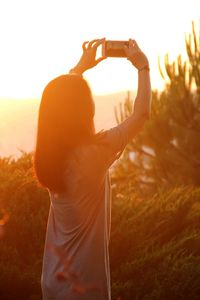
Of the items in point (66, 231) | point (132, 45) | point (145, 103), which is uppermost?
point (132, 45)

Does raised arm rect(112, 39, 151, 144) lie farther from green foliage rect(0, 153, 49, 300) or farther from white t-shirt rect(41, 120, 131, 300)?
green foliage rect(0, 153, 49, 300)

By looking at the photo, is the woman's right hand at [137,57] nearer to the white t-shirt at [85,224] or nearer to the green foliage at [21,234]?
the white t-shirt at [85,224]

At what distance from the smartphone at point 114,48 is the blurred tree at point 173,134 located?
14681 millimetres

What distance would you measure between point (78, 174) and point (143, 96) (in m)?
0.38

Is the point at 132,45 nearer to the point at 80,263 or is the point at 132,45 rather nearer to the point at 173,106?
the point at 80,263

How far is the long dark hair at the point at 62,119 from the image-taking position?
2223 mm

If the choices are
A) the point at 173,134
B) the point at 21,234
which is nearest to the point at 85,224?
the point at 21,234

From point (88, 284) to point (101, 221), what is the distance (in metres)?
Answer: 0.24

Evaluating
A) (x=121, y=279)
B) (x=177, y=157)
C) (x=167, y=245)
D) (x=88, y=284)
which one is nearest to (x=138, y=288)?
(x=121, y=279)

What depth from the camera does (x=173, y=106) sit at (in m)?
17.9

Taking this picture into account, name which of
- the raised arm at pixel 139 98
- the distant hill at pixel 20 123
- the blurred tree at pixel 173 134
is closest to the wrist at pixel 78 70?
the raised arm at pixel 139 98

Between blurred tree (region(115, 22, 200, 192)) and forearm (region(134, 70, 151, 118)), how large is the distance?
14828 mm

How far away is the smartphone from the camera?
97.3 inches

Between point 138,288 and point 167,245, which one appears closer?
point 138,288
